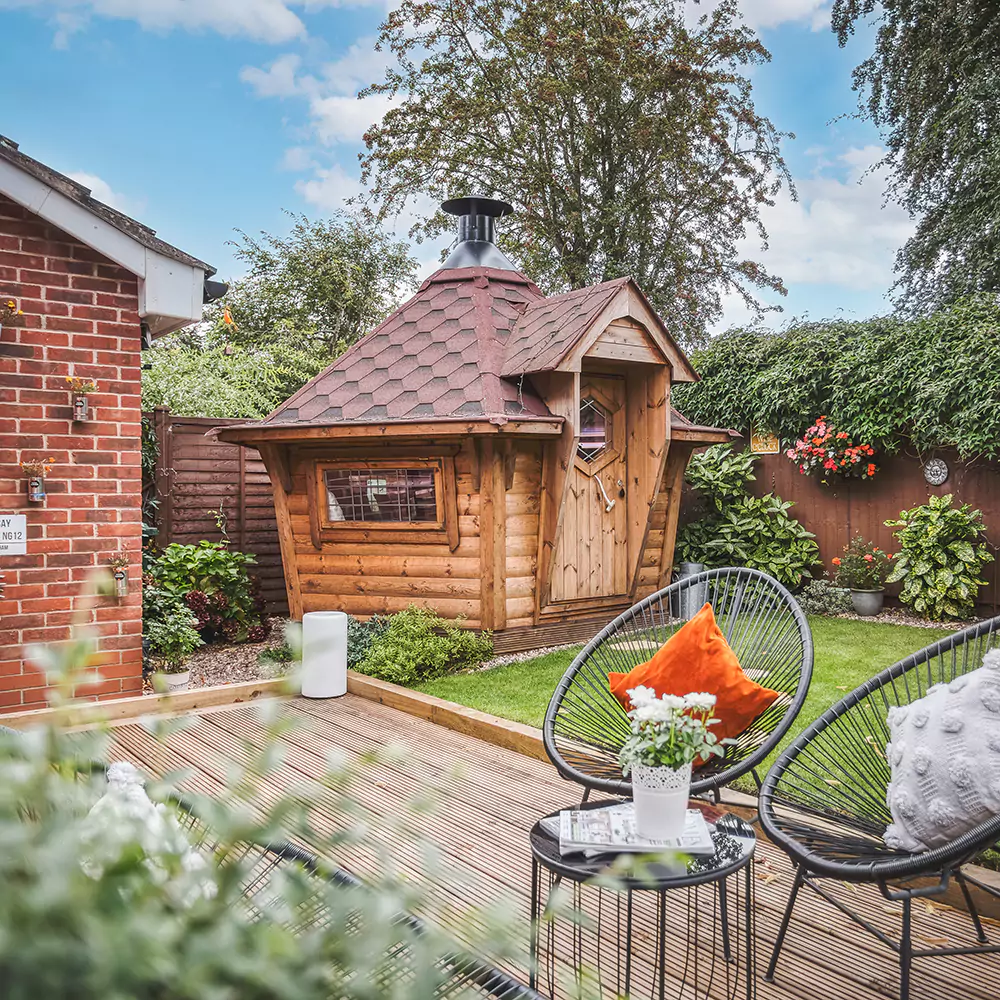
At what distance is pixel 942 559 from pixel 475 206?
541 cm

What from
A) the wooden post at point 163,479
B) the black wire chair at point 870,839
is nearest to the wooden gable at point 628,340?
the wooden post at point 163,479

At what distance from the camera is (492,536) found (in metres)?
6.32

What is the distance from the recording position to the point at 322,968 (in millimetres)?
562

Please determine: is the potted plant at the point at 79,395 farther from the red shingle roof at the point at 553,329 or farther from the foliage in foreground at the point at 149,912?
the foliage in foreground at the point at 149,912

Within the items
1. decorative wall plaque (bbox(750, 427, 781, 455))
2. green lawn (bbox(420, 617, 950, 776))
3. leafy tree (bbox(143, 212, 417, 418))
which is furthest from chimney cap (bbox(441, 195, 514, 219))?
leafy tree (bbox(143, 212, 417, 418))

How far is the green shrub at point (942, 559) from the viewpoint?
23.3 ft

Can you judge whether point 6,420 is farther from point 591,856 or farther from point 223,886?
point 223,886

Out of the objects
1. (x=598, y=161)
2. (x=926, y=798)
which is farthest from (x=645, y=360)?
(x=598, y=161)

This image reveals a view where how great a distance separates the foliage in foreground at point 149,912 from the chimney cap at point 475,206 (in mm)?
7821

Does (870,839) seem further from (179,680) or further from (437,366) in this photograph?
(437,366)

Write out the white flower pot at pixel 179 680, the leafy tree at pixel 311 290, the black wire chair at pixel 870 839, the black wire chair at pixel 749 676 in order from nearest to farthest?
the black wire chair at pixel 870 839, the black wire chair at pixel 749 676, the white flower pot at pixel 179 680, the leafy tree at pixel 311 290

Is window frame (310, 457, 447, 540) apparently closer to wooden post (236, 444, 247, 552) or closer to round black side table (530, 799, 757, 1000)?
wooden post (236, 444, 247, 552)

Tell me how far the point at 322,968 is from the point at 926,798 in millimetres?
1933

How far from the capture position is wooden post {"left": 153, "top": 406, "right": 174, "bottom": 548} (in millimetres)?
7289
